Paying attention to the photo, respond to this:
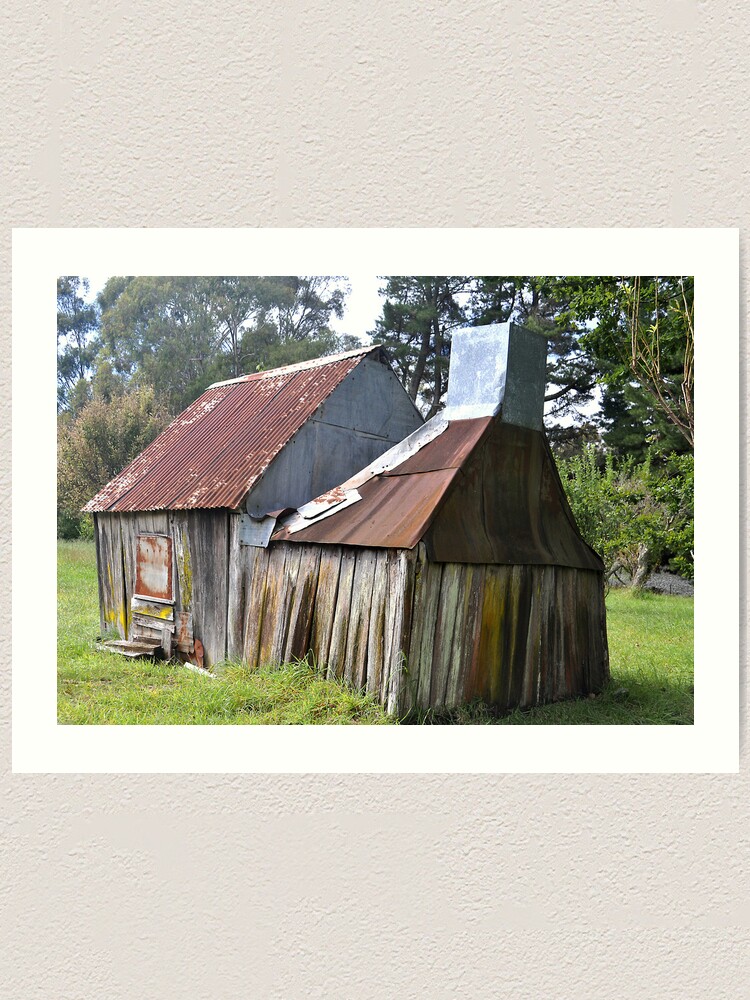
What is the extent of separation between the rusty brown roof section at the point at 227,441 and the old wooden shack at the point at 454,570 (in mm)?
1137

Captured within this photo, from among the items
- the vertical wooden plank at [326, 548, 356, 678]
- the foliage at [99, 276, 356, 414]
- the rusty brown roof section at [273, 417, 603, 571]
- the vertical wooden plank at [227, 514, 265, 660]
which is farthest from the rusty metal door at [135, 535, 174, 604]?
the foliage at [99, 276, 356, 414]

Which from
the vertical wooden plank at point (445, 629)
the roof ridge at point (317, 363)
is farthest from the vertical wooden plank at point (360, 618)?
the roof ridge at point (317, 363)

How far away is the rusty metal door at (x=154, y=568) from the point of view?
9023 millimetres

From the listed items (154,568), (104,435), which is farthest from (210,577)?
(104,435)

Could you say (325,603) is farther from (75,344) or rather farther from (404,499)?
(75,344)

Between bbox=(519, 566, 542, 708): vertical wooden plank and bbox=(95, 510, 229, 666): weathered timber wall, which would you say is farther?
bbox=(95, 510, 229, 666): weathered timber wall

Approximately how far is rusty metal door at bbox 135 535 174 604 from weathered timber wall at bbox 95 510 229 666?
0.09 meters

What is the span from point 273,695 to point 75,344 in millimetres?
9689

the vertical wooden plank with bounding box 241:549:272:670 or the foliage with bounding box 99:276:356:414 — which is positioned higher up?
the foliage with bounding box 99:276:356:414

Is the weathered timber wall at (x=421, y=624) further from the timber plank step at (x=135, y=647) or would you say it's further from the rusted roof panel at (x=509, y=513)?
the timber plank step at (x=135, y=647)

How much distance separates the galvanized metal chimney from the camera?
22.1 feet

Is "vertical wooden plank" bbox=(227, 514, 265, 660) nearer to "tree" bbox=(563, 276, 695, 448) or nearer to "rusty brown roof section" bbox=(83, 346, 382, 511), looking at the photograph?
"rusty brown roof section" bbox=(83, 346, 382, 511)
